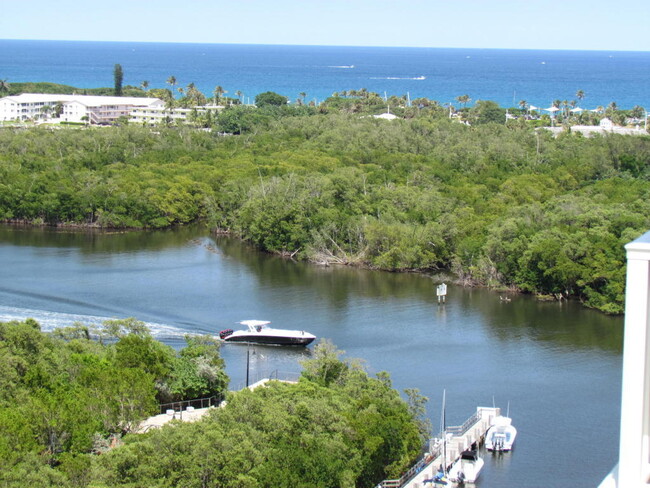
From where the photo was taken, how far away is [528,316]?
1276 inches

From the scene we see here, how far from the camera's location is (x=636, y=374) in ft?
12.1

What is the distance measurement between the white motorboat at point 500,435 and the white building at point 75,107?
208 ft

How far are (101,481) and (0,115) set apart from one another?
73.7 metres

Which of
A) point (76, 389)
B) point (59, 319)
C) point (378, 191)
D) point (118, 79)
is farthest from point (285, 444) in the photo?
point (118, 79)

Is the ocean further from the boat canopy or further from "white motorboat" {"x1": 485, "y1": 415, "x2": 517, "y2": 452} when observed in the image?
"white motorboat" {"x1": 485, "y1": 415, "x2": 517, "y2": 452}

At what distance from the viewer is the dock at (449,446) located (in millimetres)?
18781

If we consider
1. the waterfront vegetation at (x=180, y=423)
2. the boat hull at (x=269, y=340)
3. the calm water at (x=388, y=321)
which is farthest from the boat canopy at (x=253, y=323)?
the waterfront vegetation at (x=180, y=423)

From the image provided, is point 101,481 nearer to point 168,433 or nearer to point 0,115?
point 168,433

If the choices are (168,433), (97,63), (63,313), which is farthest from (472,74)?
(168,433)

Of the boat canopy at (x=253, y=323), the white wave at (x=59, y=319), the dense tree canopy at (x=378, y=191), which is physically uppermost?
the dense tree canopy at (x=378, y=191)

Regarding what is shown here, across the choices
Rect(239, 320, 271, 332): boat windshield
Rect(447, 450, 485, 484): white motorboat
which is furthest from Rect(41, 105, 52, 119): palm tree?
Rect(447, 450, 485, 484): white motorboat

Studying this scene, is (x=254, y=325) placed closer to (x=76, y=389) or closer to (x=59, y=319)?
(x=59, y=319)

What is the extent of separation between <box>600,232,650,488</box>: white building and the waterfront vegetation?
12138mm

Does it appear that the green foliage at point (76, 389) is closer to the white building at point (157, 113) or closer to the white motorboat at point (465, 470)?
the white motorboat at point (465, 470)
